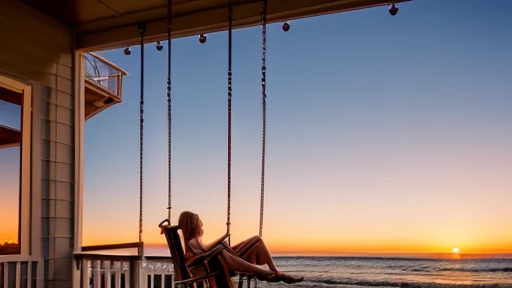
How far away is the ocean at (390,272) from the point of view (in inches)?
414

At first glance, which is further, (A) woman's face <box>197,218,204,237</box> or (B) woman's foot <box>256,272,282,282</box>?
(A) woman's face <box>197,218,204,237</box>

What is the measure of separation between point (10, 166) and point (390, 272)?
841 centimetres

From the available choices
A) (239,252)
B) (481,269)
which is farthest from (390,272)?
(239,252)

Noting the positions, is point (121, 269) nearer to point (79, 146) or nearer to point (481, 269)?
point (79, 146)

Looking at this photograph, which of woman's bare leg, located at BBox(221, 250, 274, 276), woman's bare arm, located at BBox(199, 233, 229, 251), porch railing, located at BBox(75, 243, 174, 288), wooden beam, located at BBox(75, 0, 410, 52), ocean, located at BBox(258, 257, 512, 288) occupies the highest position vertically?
wooden beam, located at BBox(75, 0, 410, 52)

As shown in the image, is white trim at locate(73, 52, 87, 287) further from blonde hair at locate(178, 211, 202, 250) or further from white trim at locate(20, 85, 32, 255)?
blonde hair at locate(178, 211, 202, 250)

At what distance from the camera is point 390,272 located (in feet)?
36.2

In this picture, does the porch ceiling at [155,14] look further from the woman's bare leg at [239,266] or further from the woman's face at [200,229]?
the woman's bare leg at [239,266]

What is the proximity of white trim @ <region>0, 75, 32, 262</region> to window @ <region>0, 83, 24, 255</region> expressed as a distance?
0.02 meters

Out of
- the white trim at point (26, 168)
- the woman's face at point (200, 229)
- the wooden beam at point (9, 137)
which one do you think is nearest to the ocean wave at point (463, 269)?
the woman's face at point (200, 229)

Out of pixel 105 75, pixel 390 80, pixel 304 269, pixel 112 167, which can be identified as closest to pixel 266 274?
pixel 105 75

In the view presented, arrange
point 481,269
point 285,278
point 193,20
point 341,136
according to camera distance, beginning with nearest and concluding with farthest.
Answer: point 285,278 → point 193,20 → point 341,136 → point 481,269

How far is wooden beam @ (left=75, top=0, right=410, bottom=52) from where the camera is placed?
409 cm

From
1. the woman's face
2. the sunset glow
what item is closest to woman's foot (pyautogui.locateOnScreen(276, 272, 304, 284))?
the woman's face
